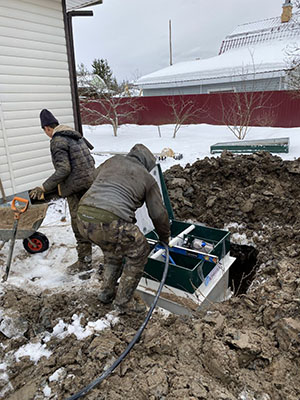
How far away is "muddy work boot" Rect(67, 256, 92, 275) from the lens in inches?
142

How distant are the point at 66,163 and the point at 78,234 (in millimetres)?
975

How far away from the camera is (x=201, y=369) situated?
76.7 inches

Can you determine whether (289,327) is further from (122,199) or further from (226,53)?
(226,53)

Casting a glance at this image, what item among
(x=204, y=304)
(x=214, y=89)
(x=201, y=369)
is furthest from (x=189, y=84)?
(x=201, y=369)

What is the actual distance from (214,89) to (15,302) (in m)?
16.0

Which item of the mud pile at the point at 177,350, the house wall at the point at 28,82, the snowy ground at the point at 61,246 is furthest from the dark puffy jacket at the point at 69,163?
the house wall at the point at 28,82

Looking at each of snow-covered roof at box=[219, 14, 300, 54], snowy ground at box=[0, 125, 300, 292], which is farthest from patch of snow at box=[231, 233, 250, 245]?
snow-covered roof at box=[219, 14, 300, 54]

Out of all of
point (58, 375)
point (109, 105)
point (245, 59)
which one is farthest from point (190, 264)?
point (245, 59)

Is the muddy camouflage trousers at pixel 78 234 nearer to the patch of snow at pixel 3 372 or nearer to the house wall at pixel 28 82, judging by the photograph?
the patch of snow at pixel 3 372

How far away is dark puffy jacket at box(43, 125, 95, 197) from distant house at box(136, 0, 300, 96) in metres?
12.2

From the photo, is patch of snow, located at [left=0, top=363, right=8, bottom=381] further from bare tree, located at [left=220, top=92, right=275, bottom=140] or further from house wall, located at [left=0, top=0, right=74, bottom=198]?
bare tree, located at [left=220, top=92, right=275, bottom=140]

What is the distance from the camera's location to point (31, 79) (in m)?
5.15

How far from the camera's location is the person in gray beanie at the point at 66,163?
306 cm

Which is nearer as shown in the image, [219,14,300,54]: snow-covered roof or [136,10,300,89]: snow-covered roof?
[136,10,300,89]: snow-covered roof
